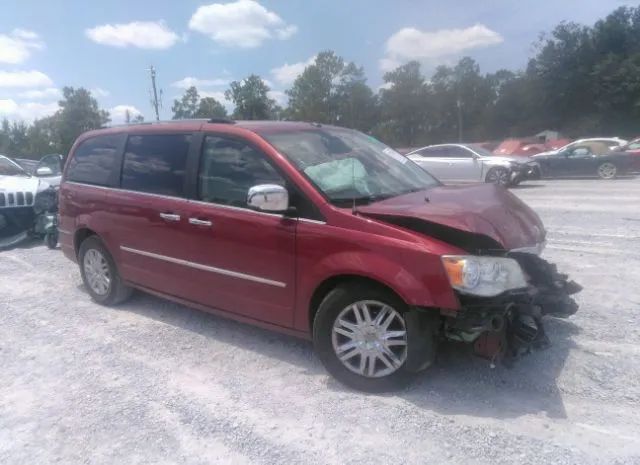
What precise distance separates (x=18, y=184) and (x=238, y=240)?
6917mm

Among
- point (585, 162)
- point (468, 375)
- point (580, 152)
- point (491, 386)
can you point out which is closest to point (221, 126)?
point (468, 375)

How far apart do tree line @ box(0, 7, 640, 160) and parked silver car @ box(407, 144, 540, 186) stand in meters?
32.1

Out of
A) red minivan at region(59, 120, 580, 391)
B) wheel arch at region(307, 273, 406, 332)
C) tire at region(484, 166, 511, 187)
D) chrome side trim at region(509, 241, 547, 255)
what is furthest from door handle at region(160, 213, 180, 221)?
tire at region(484, 166, 511, 187)

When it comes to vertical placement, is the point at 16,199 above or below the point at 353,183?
below

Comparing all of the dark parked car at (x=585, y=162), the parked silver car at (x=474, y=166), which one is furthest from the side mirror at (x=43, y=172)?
the dark parked car at (x=585, y=162)

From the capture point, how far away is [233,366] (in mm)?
3986

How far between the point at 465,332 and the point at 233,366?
177cm

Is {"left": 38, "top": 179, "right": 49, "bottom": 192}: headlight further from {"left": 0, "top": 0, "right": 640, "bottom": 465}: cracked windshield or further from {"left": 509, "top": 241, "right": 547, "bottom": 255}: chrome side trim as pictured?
{"left": 509, "top": 241, "right": 547, "bottom": 255}: chrome side trim

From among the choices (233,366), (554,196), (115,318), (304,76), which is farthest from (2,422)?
(304,76)

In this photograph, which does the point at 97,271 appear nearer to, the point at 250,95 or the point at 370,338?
the point at 370,338

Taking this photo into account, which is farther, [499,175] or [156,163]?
[499,175]

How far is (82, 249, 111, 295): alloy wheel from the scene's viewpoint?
541cm

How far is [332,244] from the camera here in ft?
11.5

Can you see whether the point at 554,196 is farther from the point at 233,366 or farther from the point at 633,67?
the point at 633,67
